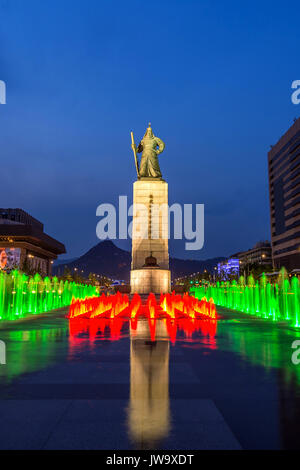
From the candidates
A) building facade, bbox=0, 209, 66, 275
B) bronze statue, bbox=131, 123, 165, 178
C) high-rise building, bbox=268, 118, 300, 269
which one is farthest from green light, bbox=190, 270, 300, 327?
high-rise building, bbox=268, 118, 300, 269

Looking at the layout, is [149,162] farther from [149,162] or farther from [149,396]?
[149,396]

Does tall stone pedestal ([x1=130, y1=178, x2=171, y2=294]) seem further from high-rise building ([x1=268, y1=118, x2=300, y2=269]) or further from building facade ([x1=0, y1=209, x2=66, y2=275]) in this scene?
high-rise building ([x1=268, y1=118, x2=300, y2=269])

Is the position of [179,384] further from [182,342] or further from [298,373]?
[182,342]

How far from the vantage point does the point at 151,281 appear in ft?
105

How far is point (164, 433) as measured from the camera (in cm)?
362

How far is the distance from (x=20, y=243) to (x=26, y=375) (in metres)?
86.2

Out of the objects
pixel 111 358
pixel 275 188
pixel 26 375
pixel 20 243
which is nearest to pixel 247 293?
pixel 111 358

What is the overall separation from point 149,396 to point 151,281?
1068 inches

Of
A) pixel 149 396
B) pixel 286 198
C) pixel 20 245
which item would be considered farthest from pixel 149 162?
pixel 286 198

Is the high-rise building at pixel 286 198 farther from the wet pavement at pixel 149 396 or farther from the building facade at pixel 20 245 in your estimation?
the wet pavement at pixel 149 396

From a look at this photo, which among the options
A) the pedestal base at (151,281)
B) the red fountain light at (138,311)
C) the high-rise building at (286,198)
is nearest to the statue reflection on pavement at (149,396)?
the red fountain light at (138,311)

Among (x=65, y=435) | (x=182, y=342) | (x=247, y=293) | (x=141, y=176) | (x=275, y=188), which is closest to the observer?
(x=65, y=435)

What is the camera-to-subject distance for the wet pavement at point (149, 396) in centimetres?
351

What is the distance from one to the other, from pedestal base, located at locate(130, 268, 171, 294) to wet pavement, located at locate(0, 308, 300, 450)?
22538mm
